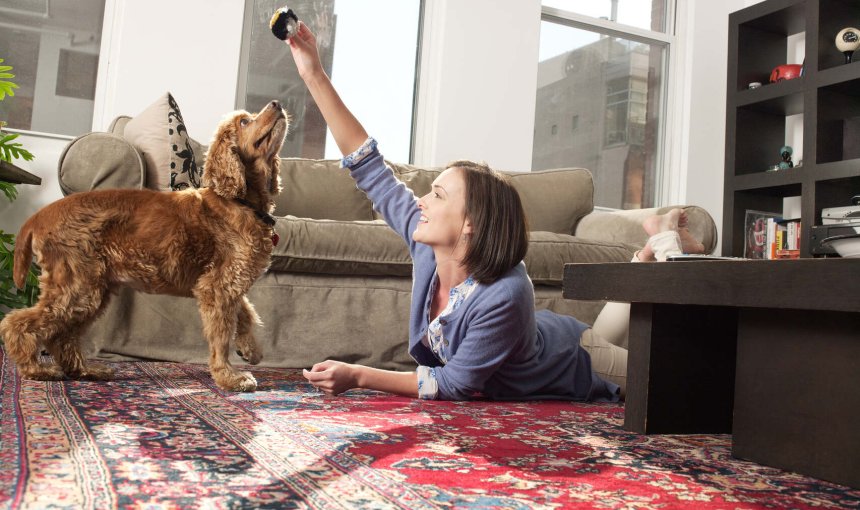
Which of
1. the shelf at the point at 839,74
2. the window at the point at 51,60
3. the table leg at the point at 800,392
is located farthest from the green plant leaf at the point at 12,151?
the shelf at the point at 839,74

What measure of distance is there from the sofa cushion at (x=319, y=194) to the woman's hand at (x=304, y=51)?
1.68 meters

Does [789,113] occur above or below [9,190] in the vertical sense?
above

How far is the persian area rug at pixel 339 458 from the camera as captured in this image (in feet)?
3.10

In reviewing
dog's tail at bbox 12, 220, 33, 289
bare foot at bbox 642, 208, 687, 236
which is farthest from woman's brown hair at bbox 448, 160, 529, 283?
dog's tail at bbox 12, 220, 33, 289

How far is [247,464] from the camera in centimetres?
109

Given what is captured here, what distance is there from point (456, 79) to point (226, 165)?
2.99m

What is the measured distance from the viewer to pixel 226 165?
1.98 m

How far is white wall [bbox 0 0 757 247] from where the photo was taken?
3861 millimetres

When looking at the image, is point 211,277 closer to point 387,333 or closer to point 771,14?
point 387,333

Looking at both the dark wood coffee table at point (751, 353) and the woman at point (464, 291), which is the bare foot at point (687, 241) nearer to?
the woman at point (464, 291)

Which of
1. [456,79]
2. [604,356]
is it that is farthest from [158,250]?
[456,79]

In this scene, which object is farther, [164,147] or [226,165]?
[164,147]

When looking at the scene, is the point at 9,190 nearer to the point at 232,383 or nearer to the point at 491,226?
the point at 232,383

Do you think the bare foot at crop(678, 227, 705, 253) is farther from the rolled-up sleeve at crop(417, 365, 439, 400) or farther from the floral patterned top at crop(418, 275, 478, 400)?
the rolled-up sleeve at crop(417, 365, 439, 400)
